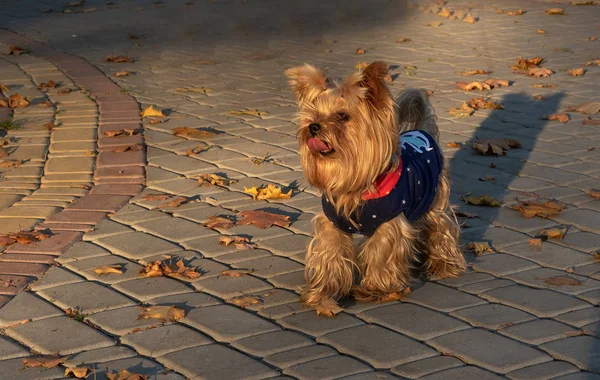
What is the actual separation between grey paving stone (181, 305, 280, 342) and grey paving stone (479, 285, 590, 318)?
1242mm

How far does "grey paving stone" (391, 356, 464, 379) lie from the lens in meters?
4.20

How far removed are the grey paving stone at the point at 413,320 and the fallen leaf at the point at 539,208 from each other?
172cm

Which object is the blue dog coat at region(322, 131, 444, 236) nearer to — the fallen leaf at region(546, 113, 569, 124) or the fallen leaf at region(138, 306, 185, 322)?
the fallen leaf at region(138, 306, 185, 322)

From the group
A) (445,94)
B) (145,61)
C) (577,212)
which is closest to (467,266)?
(577,212)

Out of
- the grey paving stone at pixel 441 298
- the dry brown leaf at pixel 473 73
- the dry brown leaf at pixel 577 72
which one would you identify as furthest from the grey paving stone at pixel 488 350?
the dry brown leaf at pixel 577 72

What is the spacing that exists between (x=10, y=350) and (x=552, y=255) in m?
3.14

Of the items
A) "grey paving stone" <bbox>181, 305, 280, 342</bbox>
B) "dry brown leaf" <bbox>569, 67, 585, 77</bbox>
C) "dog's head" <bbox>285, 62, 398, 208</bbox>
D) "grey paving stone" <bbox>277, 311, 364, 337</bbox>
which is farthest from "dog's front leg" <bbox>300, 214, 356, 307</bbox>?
"dry brown leaf" <bbox>569, 67, 585, 77</bbox>

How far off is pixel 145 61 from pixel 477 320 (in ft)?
26.4

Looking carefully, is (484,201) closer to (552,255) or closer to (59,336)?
(552,255)

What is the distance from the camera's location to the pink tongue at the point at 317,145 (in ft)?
15.1

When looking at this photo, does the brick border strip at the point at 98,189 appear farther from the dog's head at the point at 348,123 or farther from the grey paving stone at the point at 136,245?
the dog's head at the point at 348,123

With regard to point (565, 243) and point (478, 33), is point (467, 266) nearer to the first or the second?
point (565, 243)

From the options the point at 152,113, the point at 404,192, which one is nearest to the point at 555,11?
the point at 152,113

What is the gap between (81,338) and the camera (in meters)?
4.64
